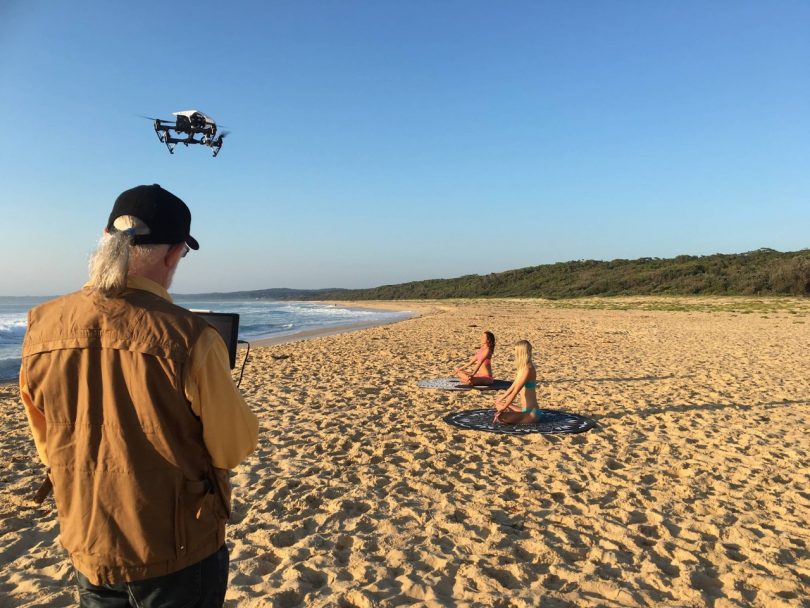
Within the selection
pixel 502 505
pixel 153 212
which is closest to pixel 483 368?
pixel 502 505

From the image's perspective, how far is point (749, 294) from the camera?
1652 inches

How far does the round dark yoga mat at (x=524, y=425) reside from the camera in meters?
6.44

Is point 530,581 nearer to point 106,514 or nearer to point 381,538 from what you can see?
point 381,538

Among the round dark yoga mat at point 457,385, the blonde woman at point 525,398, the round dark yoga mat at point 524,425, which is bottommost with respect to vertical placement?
the round dark yoga mat at point 524,425

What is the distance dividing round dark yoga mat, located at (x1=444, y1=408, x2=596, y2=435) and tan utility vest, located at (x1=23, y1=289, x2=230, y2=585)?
525 centimetres

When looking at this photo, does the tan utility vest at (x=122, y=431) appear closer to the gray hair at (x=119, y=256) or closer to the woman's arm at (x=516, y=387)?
the gray hair at (x=119, y=256)

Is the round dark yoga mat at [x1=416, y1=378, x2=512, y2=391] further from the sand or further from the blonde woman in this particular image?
the blonde woman

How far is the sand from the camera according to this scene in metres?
3.29

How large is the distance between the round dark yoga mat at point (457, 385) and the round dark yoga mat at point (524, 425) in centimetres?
163

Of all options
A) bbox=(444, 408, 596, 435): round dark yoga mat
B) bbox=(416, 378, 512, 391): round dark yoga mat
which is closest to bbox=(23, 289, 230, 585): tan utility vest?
bbox=(444, 408, 596, 435): round dark yoga mat

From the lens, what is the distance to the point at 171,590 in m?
1.55

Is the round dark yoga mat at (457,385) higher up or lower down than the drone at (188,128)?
lower down

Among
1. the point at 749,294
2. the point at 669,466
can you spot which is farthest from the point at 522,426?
the point at 749,294

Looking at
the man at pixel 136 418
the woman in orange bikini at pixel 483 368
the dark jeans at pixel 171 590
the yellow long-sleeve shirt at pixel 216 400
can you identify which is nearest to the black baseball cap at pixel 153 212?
the man at pixel 136 418
